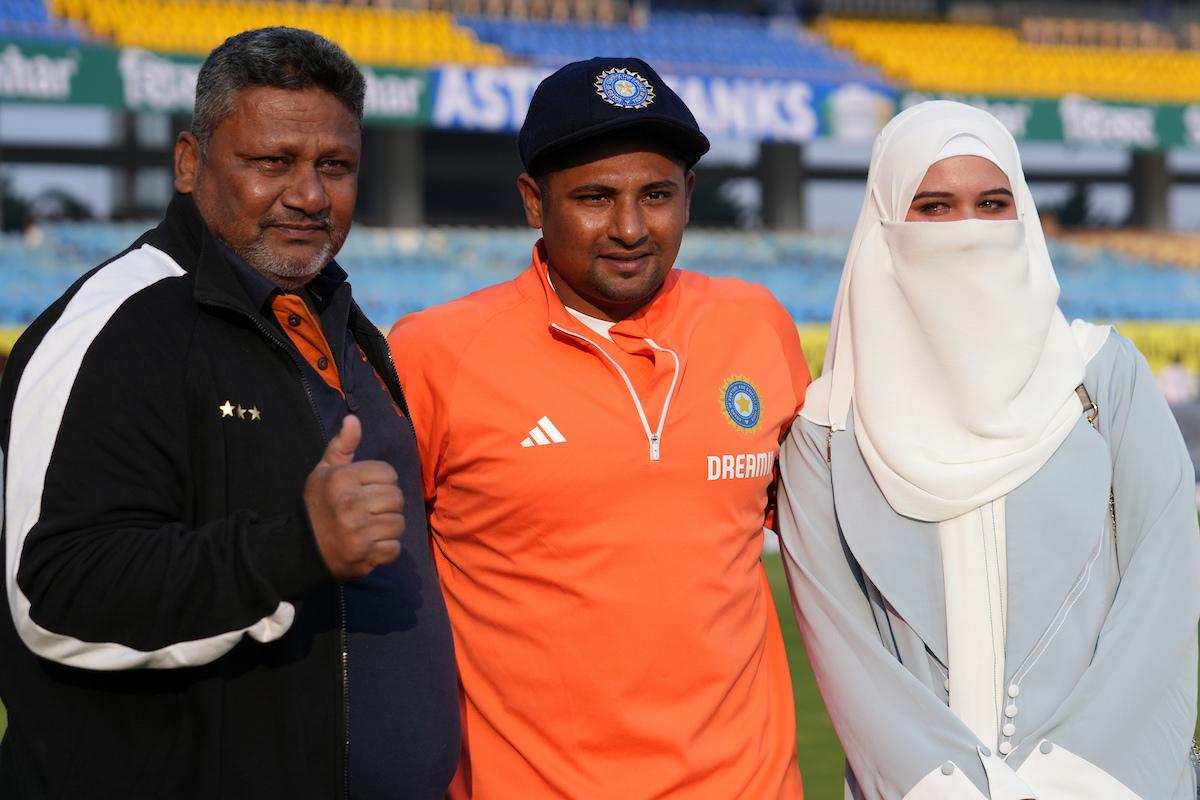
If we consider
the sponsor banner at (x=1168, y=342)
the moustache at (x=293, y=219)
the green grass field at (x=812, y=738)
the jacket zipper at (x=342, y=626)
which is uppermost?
the moustache at (x=293, y=219)

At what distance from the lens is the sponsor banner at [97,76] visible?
17516 millimetres

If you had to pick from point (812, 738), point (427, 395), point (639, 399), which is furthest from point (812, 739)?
point (427, 395)

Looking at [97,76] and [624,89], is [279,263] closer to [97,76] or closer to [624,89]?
[624,89]

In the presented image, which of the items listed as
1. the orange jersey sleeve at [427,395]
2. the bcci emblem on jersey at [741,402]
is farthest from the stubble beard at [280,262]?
the bcci emblem on jersey at [741,402]

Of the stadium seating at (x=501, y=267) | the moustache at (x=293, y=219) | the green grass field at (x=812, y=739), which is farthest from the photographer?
the stadium seating at (x=501, y=267)

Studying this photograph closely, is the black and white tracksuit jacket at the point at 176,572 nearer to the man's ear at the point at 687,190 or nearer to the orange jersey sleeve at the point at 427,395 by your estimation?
the orange jersey sleeve at the point at 427,395

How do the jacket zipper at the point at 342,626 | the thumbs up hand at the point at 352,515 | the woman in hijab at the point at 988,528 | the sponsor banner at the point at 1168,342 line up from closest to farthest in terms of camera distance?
the thumbs up hand at the point at 352,515 < the jacket zipper at the point at 342,626 < the woman in hijab at the point at 988,528 < the sponsor banner at the point at 1168,342

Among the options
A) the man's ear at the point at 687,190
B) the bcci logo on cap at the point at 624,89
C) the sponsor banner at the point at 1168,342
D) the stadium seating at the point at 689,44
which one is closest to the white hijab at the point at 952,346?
the man's ear at the point at 687,190

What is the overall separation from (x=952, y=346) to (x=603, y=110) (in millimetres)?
832

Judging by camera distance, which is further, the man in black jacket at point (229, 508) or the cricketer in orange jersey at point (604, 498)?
the cricketer in orange jersey at point (604, 498)

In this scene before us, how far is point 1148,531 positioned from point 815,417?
69 cm

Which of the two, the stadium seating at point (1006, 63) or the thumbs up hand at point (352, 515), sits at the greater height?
the stadium seating at point (1006, 63)

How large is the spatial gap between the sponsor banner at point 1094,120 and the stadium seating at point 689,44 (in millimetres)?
2111

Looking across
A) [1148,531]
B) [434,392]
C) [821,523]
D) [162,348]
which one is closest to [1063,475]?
[1148,531]
